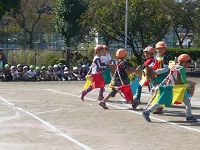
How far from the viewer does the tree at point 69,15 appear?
41.1 metres

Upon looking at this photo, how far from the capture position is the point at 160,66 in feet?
42.8

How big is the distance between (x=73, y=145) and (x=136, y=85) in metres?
5.61

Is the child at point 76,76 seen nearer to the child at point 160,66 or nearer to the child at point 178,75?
the child at point 160,66

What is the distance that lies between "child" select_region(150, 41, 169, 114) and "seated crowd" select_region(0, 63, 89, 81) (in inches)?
537

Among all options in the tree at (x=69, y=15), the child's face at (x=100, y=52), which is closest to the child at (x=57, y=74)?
the child's face at (x=100, y=52)

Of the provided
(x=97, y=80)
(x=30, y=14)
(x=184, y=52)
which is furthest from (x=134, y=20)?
(x=30, y=14)

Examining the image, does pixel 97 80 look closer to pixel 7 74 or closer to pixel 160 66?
pixel 160 66

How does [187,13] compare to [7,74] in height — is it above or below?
above

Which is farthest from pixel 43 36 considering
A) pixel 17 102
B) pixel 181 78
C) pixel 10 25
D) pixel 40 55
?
pixel 181 78

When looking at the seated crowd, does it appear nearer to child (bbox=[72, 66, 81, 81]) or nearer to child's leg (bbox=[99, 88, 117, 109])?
child (bbox=[72, 66, 81, 81])

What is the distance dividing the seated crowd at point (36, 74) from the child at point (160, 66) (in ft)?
44.8

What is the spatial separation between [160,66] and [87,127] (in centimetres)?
285

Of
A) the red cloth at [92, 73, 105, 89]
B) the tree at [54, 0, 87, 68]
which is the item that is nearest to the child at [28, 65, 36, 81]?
the red cloth at [92, 73, 105, 89]

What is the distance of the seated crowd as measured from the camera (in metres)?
25.6
